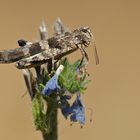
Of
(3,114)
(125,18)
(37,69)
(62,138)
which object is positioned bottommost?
(62,138)

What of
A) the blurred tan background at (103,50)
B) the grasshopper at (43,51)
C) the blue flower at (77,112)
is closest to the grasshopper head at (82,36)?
the grasshopper at (43,51)

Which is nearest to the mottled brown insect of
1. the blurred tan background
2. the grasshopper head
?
the grasshopper head

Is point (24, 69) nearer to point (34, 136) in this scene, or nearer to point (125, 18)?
point (34, 136)

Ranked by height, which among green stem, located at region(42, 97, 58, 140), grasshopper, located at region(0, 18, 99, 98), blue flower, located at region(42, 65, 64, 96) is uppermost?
grasshopper, located at region(0, 18, 99, 98)

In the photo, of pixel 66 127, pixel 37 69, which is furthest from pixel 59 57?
pixel 66 127

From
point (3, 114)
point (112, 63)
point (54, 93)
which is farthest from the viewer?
point (112, 63)

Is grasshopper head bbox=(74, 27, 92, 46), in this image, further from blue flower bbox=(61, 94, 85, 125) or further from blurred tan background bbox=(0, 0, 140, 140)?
blurred tan background bbox=(0, 0, 140, 140)
